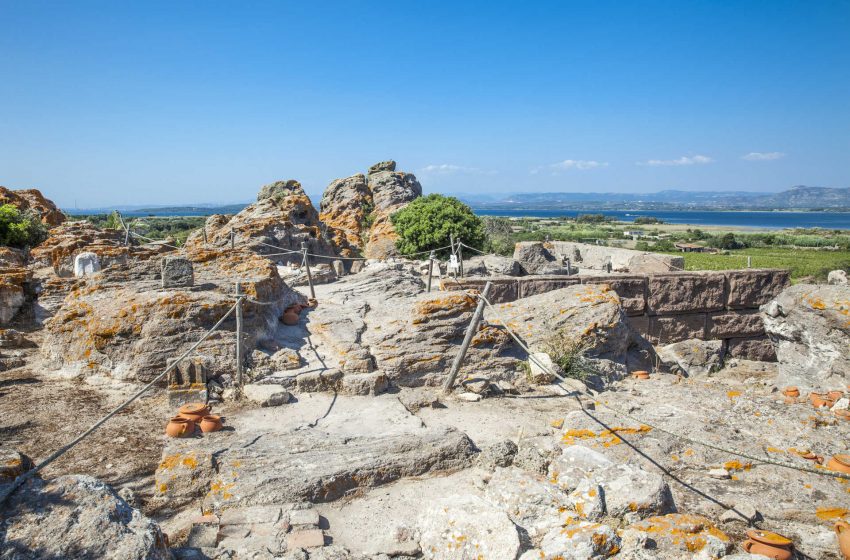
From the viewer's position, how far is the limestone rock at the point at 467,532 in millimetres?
3869

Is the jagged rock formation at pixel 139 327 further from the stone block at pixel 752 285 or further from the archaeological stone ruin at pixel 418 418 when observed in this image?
the stone block at pixel 752 285

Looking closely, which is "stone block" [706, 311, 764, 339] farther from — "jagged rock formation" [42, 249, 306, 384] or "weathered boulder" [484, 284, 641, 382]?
"jagged rock formation" [42, 249, 306, 384]

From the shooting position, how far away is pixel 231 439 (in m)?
5.76

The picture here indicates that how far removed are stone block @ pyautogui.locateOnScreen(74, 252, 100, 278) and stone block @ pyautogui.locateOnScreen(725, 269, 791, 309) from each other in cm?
1523

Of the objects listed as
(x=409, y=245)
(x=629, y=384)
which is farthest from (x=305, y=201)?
(x=629, y=384)

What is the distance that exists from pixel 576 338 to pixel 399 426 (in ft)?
12.9

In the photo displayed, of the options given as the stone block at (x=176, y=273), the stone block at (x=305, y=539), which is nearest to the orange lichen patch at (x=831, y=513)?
the stone block at (x=305, y=539)

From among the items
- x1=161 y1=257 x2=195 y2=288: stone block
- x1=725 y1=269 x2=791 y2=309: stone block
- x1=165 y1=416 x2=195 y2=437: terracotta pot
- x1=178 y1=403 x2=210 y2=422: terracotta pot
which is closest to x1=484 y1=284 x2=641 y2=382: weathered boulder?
x1=725 y1=269 x2=791 y2=309: stone block

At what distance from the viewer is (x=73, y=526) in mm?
3100

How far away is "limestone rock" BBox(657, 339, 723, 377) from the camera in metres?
10.6

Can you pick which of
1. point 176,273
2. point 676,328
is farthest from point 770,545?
point 176,273

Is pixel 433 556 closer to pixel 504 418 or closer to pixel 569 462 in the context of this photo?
pixel 569 462

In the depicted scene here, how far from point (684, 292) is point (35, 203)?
24.8 meters

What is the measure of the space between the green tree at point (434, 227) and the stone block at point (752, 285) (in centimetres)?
1269
